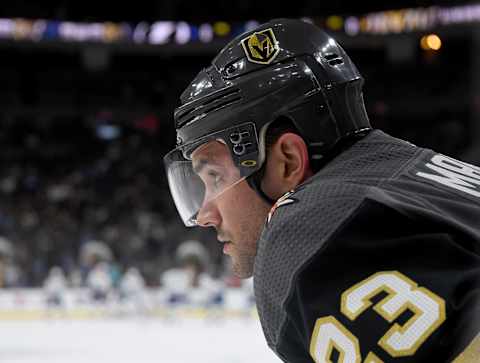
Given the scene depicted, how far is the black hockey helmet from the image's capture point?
93 cm

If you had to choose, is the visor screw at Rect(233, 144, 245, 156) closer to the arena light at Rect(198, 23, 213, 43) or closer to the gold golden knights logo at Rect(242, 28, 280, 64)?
the gold golden knights logo at Rect(242, 28, 280, 64)

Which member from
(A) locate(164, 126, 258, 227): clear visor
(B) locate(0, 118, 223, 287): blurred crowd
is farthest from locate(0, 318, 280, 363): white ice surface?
(A) locate(164, 126, 258, 227): clear visor

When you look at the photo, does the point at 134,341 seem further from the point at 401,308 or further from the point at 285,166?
the point at 401,308

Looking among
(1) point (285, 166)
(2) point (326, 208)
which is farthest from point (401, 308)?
(1) point (285, 166)

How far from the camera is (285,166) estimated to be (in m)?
0.92

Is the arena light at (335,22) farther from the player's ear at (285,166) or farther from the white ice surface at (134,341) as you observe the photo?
the player's ear at (285,166)

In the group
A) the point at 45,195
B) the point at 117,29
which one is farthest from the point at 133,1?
the point at 45,195

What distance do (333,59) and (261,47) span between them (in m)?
0.10

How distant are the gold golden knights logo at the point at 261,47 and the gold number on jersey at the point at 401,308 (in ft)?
1.39

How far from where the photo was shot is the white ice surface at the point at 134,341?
160 inches

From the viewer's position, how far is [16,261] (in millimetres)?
8094

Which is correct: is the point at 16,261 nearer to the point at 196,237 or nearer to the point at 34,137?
the point at 196,237

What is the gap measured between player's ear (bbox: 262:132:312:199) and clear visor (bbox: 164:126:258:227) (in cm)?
2

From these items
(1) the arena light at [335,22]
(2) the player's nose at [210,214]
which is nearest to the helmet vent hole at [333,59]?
(2) the player's nose at [210,214]
